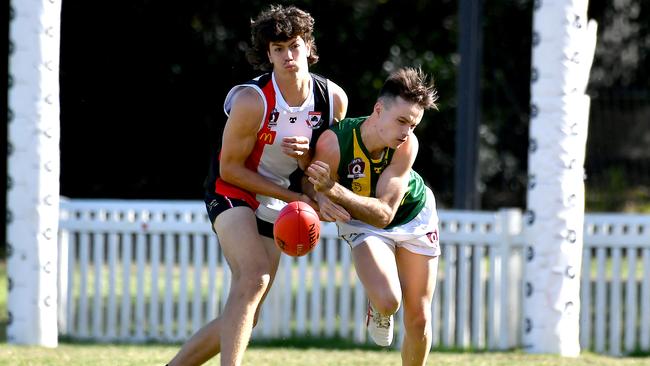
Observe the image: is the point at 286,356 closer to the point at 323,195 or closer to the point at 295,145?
the point at 323,195

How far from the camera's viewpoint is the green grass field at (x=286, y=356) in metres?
7.35

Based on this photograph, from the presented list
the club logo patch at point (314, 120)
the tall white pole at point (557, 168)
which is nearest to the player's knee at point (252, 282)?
the club logo patch at point (314, 120)

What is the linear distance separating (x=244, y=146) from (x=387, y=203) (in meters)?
0.76

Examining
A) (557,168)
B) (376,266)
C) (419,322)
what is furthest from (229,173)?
(557,168)

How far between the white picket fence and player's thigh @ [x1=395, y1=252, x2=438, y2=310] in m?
3.13

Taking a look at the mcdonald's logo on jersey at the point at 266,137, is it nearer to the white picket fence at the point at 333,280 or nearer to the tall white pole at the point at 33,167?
the tall white pole at the point at 33,167

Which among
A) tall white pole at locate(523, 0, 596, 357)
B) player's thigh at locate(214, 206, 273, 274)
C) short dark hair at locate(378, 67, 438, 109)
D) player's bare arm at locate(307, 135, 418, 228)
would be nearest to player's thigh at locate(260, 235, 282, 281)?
player's thigh at locate(214, 206, 273, 274)

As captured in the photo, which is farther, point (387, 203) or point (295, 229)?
point (387, 203)

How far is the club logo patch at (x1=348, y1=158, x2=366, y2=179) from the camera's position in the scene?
18.7 ft

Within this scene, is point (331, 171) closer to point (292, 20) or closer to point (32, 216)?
point (292, 20)

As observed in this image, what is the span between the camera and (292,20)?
5.57m

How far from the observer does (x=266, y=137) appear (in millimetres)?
5680

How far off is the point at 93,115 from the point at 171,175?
141 centimetres

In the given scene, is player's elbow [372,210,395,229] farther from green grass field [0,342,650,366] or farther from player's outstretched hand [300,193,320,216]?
green grass field [0,342,650,366]
